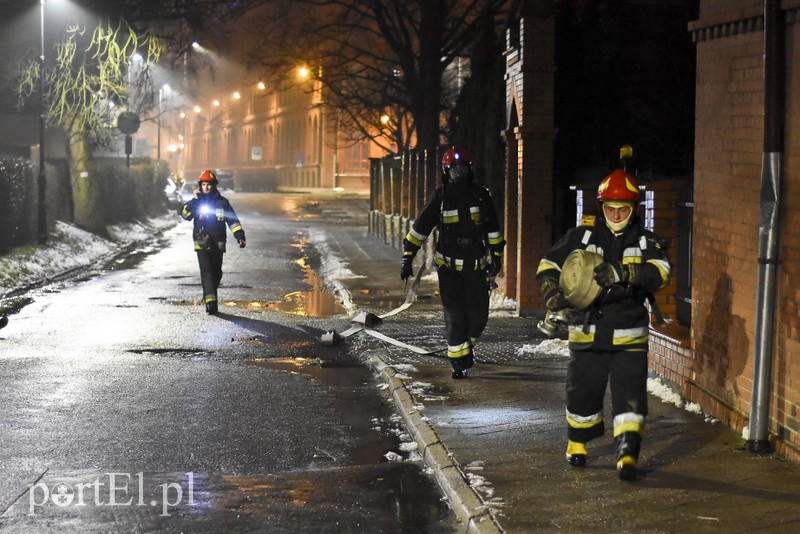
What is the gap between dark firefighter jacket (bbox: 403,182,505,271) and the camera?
33.8 feet

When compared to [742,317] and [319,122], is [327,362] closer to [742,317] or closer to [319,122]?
[742,317]

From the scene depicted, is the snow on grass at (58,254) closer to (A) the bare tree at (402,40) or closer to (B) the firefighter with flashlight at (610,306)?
(A) the bare tree at (402,40)

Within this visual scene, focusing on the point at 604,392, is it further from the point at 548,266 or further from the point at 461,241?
the point at 461,241

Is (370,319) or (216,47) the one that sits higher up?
(216,47)

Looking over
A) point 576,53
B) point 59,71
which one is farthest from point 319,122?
point 576,53

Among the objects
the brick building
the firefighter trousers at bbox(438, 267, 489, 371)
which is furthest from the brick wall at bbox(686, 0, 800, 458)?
the firefighter trousers at bbox(438, 267, 489, 371)

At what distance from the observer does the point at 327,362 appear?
38.9 ft

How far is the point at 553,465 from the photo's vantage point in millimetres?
6961

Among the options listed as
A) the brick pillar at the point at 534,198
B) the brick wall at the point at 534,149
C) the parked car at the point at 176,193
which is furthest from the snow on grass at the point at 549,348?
the parked car at the point at 176,193

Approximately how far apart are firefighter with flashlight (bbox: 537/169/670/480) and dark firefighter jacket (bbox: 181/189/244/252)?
30.9ft

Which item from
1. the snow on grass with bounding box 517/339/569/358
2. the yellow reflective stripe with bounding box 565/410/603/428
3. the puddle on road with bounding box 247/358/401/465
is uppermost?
the yellow reflective stripe with bounding box 565/410/603/428

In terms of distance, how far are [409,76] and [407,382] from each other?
84.1ft

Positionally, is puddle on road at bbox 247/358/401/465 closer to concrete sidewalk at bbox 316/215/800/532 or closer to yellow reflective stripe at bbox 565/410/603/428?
concrete sidewalk at bbox 316/215/800/532

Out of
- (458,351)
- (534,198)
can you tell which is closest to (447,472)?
(458,351)
